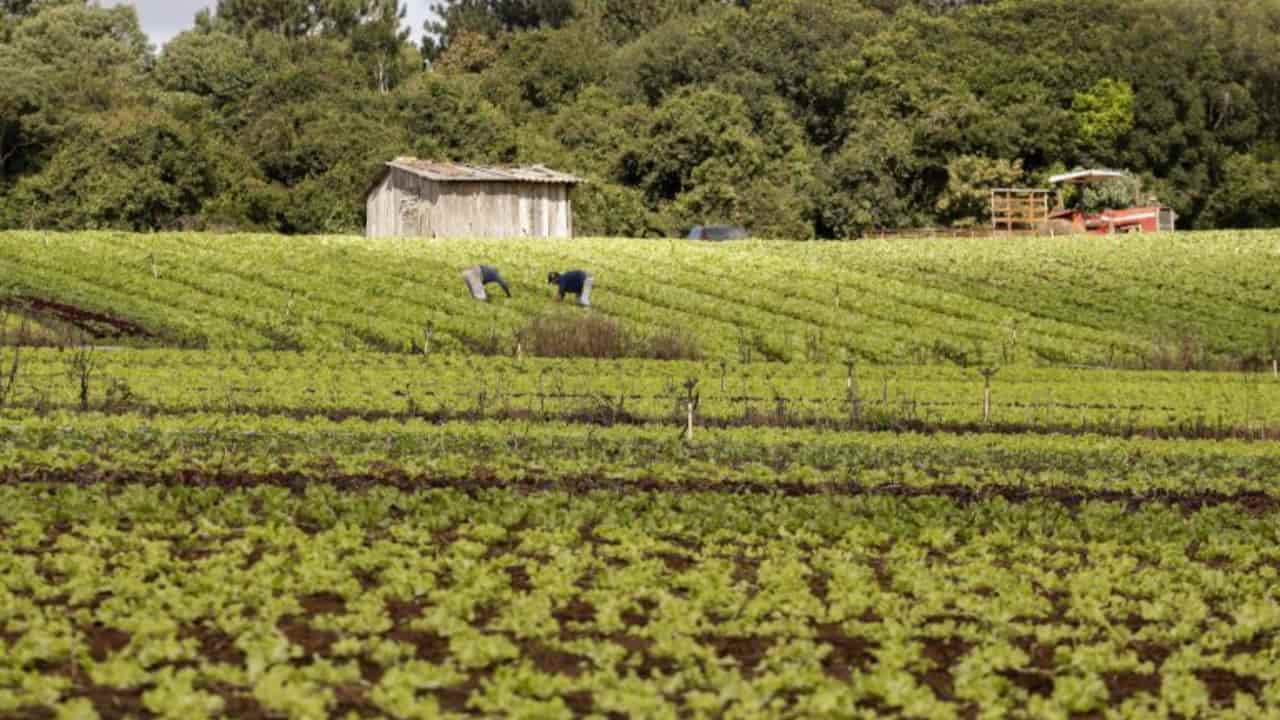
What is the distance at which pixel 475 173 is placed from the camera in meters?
75.5

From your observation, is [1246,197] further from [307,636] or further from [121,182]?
[307,636]

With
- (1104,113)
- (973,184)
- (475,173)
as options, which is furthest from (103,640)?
(1104,113)

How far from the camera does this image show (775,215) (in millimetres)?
87812

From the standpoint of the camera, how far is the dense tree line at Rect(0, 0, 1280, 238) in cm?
8831

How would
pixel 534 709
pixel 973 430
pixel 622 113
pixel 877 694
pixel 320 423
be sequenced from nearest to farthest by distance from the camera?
pixel 534 709, pixel 877 694, pixel 320 423, pixel 973 430, pixel 622 113

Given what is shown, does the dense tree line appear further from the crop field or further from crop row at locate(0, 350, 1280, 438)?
crop row at locate(0, 350, 1280, 438)

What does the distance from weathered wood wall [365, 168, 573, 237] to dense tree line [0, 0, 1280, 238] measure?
1010cm

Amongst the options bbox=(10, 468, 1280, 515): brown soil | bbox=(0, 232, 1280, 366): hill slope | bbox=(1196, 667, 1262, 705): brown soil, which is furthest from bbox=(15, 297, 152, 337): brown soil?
bbox=(1196, 667, 1262, 705): brown soil

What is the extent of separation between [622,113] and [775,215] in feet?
62.6

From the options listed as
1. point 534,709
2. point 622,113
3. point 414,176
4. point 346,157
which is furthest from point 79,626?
point 622,113

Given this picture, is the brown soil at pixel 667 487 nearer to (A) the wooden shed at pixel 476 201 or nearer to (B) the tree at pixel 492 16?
(A) the wooden shed at pixel 476 201

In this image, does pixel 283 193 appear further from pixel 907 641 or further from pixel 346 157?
pixel 907 641

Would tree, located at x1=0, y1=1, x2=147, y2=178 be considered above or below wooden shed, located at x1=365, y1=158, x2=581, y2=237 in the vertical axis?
above

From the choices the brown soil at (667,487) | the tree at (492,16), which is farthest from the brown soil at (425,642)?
the tree at (492,16)
